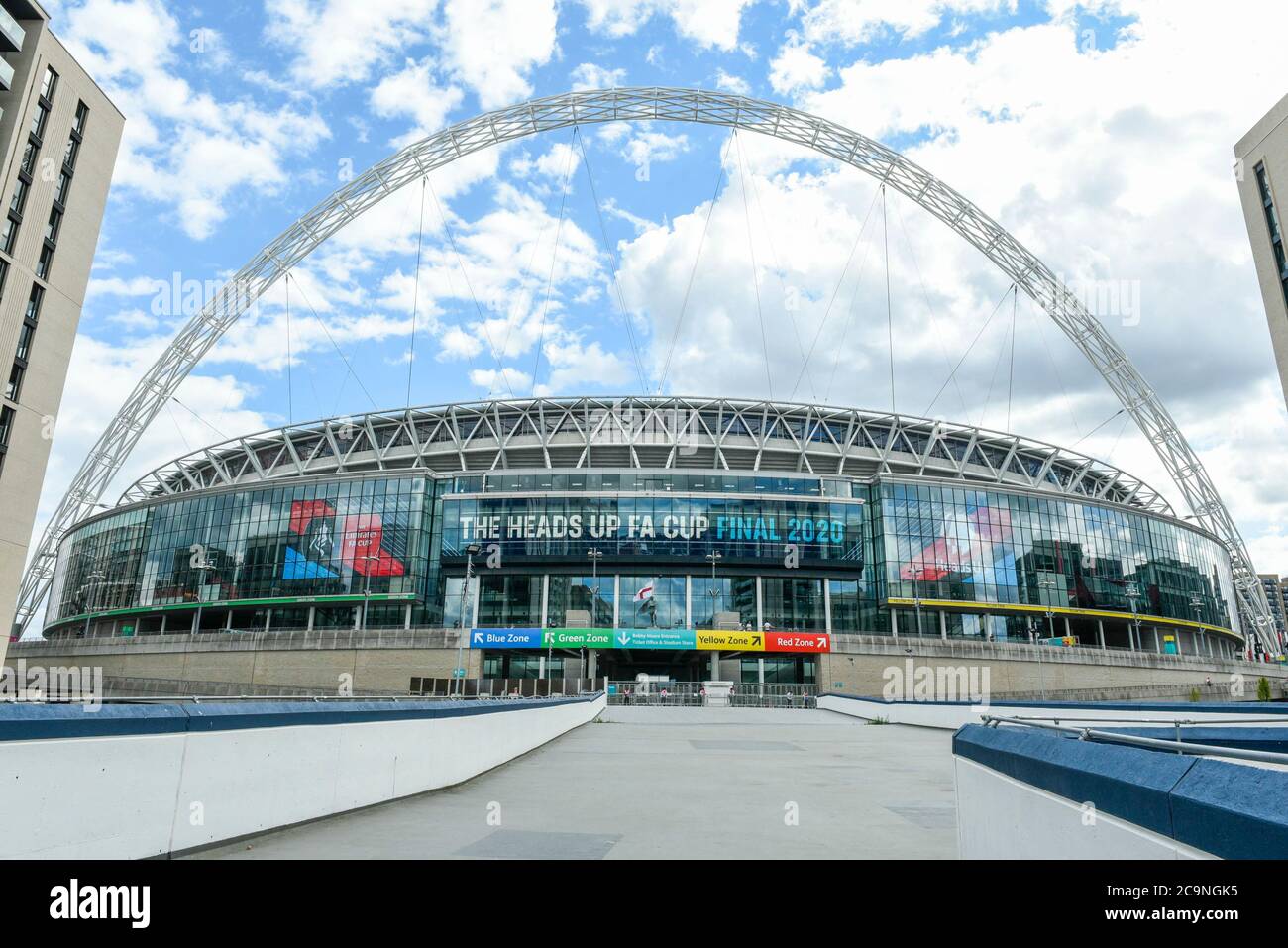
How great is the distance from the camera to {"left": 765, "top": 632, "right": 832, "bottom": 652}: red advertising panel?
63.9 m

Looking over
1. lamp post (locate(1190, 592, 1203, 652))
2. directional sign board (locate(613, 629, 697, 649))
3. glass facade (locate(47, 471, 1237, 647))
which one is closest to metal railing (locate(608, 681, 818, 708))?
directional sign board (locate(613, 629, 697, 649))

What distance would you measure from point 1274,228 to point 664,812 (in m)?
71.7

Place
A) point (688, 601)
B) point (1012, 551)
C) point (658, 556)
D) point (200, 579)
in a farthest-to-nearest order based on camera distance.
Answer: point (200, 579)
point (1012, 551)
point (658, 556)
point (688, 601)

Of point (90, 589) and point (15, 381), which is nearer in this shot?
point (15, 381)

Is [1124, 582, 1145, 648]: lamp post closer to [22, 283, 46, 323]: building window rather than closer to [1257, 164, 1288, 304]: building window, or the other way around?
[1257, 164, 1288, 304]: building window

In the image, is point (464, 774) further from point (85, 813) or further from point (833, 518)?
point (833, 518)

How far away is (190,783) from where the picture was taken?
5980mm

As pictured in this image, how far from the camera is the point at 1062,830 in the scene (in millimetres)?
3840

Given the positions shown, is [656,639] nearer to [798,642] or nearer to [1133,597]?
[798,642]

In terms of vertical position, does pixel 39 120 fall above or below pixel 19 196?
above

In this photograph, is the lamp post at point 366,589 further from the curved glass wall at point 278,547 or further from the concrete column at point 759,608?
the concrete column at point 759,608

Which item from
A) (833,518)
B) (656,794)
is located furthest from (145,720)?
(833,518)

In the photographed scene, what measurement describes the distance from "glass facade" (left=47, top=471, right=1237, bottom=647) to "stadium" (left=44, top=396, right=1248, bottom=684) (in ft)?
0.62

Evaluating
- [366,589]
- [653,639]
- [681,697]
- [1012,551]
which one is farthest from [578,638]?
[1012,551]
